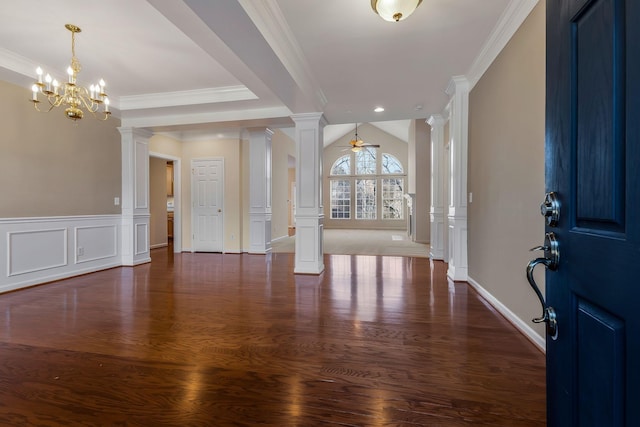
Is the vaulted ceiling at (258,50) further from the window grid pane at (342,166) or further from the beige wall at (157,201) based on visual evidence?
the window grid pane at (342,166)

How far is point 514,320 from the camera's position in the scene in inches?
98.6

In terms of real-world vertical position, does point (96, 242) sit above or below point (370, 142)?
below

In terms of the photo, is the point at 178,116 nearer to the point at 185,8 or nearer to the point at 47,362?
the point at 185,8

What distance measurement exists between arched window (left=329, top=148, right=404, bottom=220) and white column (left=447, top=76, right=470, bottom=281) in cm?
888

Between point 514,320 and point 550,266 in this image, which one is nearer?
point 550,266

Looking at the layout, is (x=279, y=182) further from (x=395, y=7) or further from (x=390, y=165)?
(x=395, y=7)

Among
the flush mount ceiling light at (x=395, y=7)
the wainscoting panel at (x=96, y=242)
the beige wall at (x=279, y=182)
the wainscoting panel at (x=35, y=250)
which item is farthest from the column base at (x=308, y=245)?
the beige wall at (x=279, y=182)

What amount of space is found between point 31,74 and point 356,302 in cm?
446

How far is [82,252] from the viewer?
177 inches

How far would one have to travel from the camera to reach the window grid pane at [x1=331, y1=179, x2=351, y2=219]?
43.9ft

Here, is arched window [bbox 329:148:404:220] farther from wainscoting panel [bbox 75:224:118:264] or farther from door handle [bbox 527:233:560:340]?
door handle [bbox 527:233:560:340]

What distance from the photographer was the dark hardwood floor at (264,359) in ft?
4.83

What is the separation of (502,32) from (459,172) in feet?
5.35

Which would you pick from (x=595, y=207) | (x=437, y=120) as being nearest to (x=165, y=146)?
(x=437, y=120)
